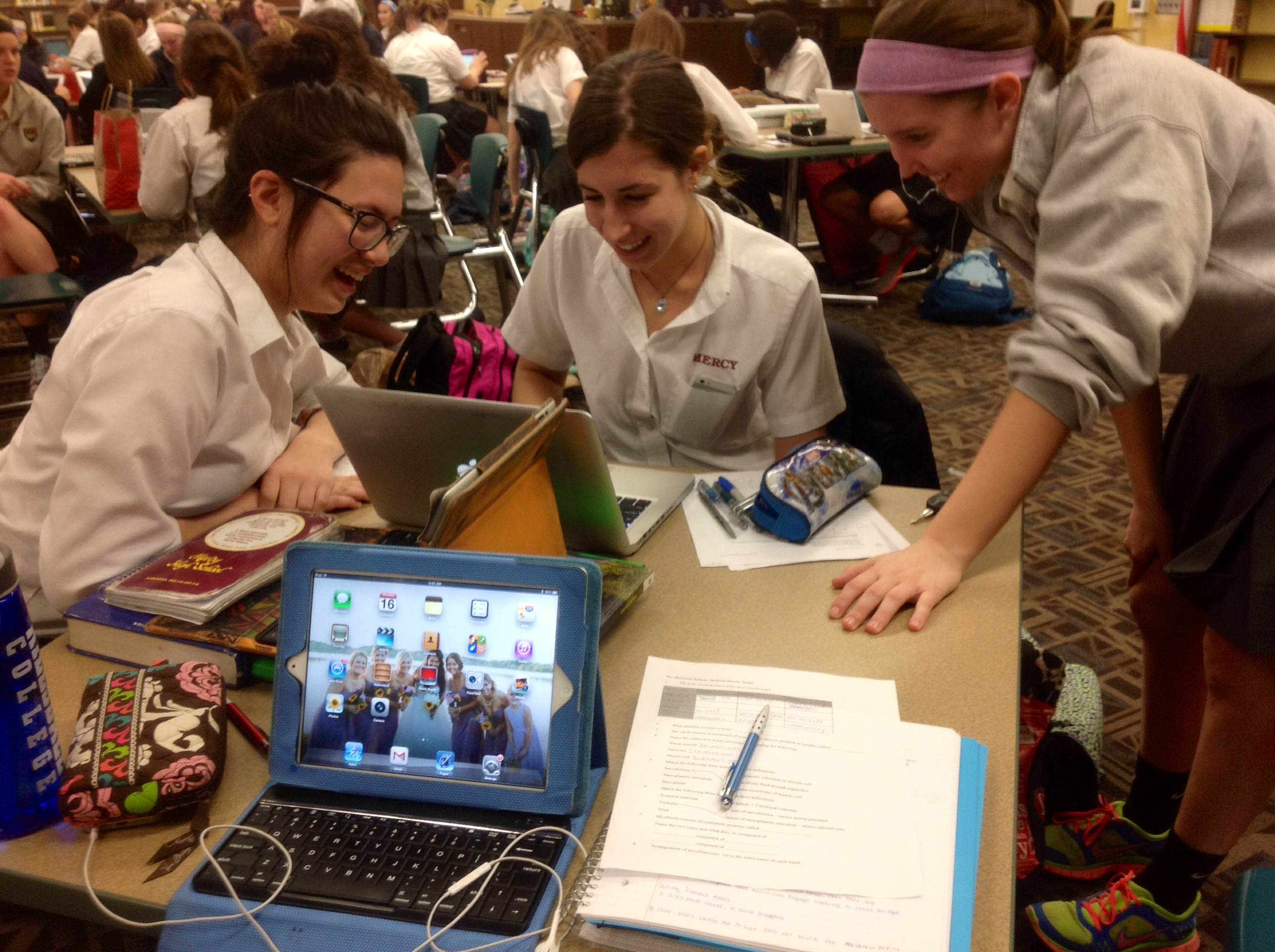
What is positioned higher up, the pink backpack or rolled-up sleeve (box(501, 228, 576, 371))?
rolled-up sleeve (box(501, 228, 576, 371))

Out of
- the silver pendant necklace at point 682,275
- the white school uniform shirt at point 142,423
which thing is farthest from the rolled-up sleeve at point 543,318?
the white school uniform shirt at point 142,423

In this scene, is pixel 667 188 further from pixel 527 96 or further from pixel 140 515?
pixel 527 96

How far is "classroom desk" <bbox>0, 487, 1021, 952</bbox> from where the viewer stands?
2.71 feet

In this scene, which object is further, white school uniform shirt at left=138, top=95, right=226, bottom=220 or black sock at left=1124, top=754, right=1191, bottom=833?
white school uniform shirt at left=138, top=95, right=226, bottom=220

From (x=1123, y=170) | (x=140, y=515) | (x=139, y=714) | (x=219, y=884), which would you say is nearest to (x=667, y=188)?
(x=1123, y=170)

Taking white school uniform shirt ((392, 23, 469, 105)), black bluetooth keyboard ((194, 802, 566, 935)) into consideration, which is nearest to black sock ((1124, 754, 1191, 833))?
black bluetooth keyboard ((194, 802, 566, 935))

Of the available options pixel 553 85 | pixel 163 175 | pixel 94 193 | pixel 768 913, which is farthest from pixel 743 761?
pixel 553 85

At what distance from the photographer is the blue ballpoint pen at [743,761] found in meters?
0.86

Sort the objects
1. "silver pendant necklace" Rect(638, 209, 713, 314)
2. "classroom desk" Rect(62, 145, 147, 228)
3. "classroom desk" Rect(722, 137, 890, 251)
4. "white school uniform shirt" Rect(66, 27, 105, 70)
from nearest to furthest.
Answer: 1. "silver pendant necklace" Rect(638, 209, 713, 314)
2. "classroom desk" Rect(62, 145, 147, 228)
3. "classroom desk" Rect(722, 137, 890, 251)
4. "white school uniform shirt" Rect(66, 27, 105, 70)

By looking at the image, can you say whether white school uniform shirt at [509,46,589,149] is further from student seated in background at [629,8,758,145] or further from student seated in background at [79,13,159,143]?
student seated in background at [79,13,159,143]

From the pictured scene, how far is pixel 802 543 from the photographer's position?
1322 millimetres

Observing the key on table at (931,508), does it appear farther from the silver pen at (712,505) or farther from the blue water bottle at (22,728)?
the blue water bottle at (22,728)

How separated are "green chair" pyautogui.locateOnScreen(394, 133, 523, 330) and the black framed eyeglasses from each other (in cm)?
247

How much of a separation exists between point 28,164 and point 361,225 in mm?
3515
